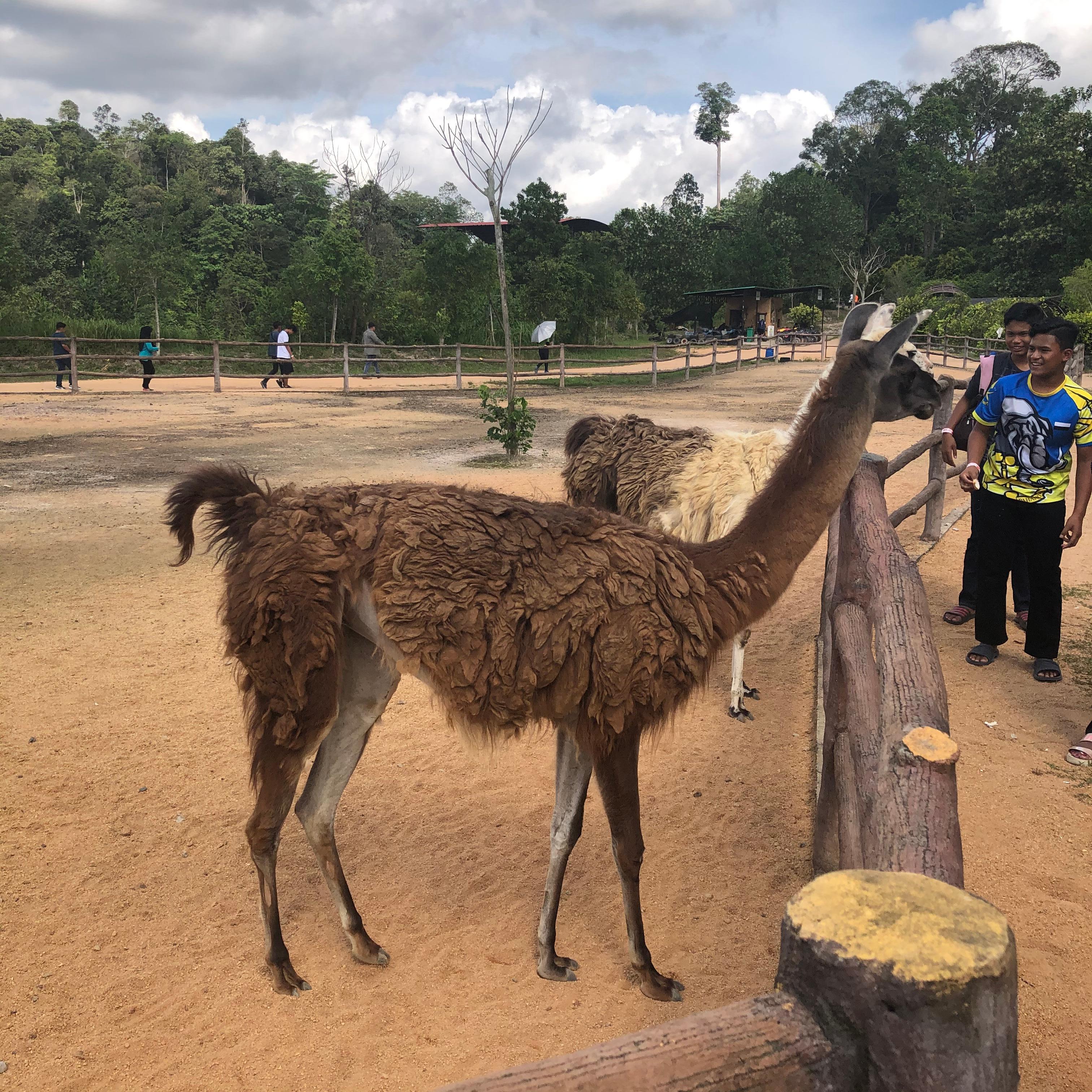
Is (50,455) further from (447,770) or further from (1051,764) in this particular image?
(1051,764)

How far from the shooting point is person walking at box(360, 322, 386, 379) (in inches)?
877

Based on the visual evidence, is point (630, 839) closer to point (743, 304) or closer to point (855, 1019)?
point (855, 1019)

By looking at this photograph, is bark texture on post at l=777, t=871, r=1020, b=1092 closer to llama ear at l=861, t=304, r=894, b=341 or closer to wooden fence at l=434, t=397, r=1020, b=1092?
wooden fence at l=434, t=397, r=1020, b=1092

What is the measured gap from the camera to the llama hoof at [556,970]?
9.38ft

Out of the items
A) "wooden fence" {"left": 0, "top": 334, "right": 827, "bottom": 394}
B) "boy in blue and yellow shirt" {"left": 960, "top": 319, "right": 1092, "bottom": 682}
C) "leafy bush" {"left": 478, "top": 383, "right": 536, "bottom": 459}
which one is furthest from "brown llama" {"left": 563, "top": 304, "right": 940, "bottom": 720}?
"wooden fence" {"left": 0, "top": 334, "right": 827, "bottom": 394}

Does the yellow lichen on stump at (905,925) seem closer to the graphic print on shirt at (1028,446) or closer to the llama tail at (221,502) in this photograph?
the llama tail at (221,502)

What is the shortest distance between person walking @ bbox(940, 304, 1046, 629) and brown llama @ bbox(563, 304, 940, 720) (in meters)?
1.27

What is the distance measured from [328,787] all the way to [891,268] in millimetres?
52369

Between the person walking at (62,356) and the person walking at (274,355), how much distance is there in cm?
431

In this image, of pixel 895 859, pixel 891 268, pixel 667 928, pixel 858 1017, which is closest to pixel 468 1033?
pixel 667 928

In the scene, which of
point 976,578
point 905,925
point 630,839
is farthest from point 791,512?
point 976,578

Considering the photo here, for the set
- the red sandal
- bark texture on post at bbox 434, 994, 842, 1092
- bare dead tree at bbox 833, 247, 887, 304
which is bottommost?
the red sandal

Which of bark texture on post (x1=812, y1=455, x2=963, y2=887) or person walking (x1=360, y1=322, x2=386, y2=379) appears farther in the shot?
person walking (x1=360, y1=322, x2=386, y2=379)

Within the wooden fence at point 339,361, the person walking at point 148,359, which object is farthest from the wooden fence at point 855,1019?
the person walking at point 148,359
